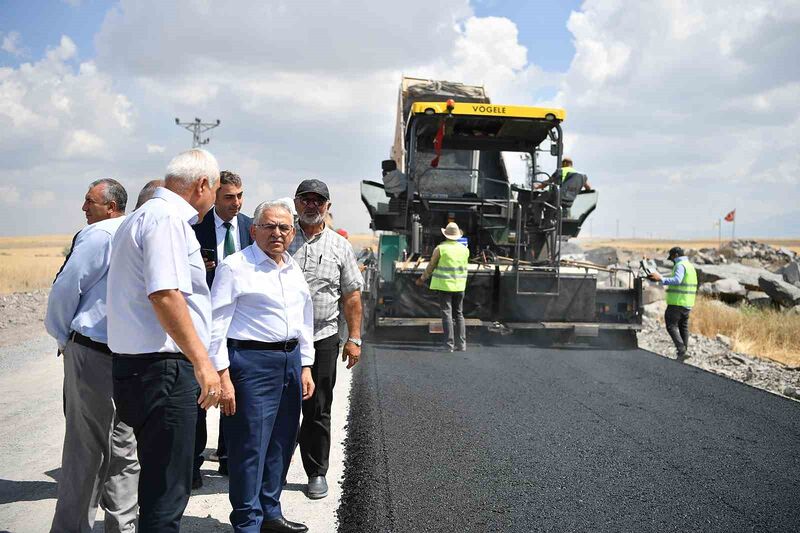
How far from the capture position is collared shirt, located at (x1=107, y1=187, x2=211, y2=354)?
7.93 ft

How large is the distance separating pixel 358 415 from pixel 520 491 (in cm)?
203

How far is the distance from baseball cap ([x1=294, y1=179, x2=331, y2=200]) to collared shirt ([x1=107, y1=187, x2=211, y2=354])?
146cm

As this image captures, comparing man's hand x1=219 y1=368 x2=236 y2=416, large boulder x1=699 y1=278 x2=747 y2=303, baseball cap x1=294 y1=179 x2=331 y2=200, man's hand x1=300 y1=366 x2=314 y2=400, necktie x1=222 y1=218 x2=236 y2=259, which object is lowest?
large boulder x1=699 y1=278 x2=747 y2=303

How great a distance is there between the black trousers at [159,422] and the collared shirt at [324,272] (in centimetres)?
148

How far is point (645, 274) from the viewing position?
31.7ft

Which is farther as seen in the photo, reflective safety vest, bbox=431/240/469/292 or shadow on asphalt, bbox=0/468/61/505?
reflective safety vest, bbox=431/240/469/292

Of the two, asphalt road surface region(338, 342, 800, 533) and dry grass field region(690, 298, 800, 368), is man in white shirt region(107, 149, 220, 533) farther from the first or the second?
dry grass field region(690, 298, 800, 368)

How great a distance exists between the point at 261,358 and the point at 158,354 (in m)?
A: 0.75

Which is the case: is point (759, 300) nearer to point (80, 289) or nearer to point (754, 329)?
point (754, 329)

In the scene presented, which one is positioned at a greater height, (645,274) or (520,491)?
(645,274)

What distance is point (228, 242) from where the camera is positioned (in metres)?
4.10

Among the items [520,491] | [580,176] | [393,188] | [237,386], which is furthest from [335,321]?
[580,176]

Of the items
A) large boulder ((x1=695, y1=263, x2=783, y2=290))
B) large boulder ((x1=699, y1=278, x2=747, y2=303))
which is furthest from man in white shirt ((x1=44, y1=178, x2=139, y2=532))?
large boulder ((x1=695, y1=263, x2=783, y2=290))

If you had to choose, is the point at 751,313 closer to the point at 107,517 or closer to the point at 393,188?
the point at 393,188
